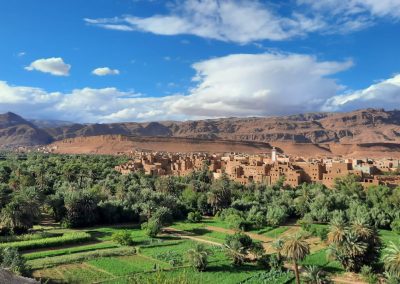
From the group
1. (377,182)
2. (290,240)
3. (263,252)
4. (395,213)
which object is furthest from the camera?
(377,182)

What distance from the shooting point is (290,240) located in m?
28.3

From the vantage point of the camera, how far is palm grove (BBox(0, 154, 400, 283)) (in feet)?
104

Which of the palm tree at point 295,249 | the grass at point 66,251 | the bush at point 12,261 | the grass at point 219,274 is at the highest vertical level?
the palm tree at point 295,249

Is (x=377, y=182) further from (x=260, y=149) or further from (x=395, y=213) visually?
(x=260, y=149)

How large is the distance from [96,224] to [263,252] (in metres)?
20.6

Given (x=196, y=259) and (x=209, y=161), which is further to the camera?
(x=209, y=161)

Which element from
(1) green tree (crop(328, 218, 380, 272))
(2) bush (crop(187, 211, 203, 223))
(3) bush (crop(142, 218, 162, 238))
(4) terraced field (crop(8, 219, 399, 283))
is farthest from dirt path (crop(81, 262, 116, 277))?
(2) bush (crop(187, 211, 203, 223))

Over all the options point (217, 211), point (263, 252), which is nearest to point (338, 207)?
point (217, 211)

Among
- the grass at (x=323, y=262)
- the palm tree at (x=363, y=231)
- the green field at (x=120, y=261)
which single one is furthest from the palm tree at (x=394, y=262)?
the green field at (x=120, y=261)

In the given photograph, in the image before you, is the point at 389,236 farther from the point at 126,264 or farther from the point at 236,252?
the point at 126,264

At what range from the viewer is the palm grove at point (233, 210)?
31547mm

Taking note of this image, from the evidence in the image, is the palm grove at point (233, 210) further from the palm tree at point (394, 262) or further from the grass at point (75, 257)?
the grass at point (75, 257)

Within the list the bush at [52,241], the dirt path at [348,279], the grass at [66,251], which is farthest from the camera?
the bush at [52,241]

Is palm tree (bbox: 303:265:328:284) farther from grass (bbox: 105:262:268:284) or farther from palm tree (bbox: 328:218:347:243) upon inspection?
palm tree (bbox: 328:218:347:243)
